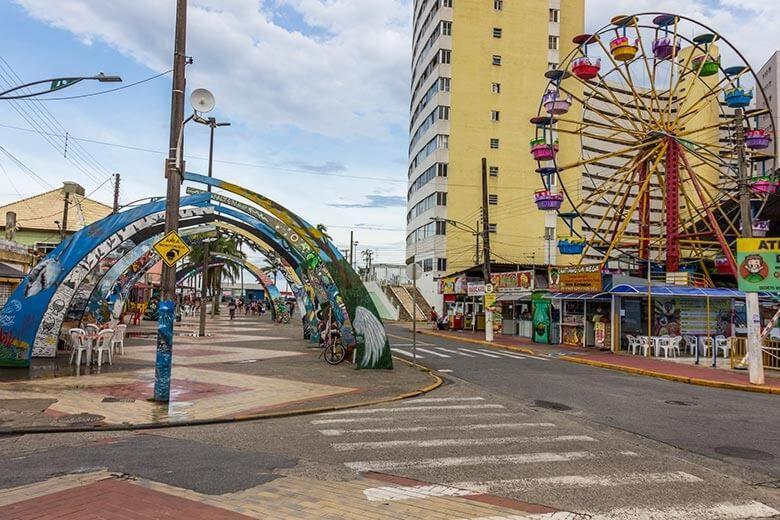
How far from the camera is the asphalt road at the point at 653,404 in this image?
29.4 ft

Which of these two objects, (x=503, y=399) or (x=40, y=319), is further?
(x=40, y=319)

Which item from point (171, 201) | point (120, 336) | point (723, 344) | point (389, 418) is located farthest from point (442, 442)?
point (723, 344)

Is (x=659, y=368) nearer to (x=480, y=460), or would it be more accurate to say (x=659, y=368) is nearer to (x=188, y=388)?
(x=480, y=460)

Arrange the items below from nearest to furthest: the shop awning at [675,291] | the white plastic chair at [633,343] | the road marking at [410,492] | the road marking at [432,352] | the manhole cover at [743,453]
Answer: the road marking at [410,492], the manhole cover at [743,453], the road marking at [432,352], the shop awning at [675,291], the white plastic chair at [633,343]

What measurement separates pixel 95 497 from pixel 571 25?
252 feet

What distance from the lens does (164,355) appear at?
1147 cm

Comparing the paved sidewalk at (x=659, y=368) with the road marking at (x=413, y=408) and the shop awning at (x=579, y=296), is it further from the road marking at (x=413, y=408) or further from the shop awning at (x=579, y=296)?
the road marking at (x=413, y=408)

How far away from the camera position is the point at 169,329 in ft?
38.0

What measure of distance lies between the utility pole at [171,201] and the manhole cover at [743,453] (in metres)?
9.45

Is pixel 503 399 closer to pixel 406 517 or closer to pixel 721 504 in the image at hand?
pixel 721 504

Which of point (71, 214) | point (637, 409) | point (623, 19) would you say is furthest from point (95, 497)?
point (71, 214)

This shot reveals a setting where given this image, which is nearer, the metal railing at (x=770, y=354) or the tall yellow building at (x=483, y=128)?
the metal railing at (x=770, y=354)

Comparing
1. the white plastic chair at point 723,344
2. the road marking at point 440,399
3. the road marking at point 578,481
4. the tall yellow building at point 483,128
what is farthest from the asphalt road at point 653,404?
the tall yellow building at point 483,128

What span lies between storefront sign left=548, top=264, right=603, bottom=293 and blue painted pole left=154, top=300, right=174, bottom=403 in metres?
20.4
